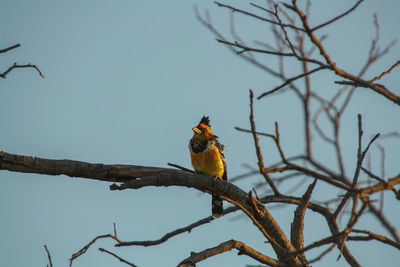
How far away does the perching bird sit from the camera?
7.67 meters

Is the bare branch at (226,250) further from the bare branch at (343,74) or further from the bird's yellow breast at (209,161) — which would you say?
the bird's yellow breast at (209,161)

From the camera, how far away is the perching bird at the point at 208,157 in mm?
7668

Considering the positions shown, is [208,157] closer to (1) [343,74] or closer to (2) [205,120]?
(2) [205,120]

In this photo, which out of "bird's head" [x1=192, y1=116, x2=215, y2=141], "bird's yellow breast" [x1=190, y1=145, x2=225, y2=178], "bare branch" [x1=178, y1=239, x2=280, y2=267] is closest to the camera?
"bare branch" [x1=178, y1=239, x2=280, y2=267]

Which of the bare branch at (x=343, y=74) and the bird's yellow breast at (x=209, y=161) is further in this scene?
the bird's yellow breast at (x=209, y=161)

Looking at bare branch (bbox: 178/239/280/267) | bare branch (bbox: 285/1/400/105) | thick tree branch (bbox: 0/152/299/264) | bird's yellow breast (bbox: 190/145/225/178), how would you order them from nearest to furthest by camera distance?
bare branch (bbox: 285/1/400/105) < bare branch (bbox: 178/239/280/267) < thick tree branch (bbox: 0/152/299/264) < bird's yellow breast (bbox: 190/145/225/178)

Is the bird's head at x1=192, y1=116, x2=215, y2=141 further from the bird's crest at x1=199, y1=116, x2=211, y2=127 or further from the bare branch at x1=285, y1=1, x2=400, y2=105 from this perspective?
the bare branch at x1=285, y1=1, x2=400, y2=105

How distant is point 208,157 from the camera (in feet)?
25.1

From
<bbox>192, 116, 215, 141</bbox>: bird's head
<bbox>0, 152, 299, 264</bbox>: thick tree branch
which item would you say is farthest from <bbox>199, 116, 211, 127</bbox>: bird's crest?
<bbox>0, 152, 299, 264</bbox>: thick tree branch

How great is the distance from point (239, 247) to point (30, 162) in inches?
78.3

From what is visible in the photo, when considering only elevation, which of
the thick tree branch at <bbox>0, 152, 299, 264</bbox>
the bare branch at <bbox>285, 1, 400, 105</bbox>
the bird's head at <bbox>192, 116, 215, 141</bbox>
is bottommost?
the thick tree branch at <bbox>0, 152, 299, 264</bbox>

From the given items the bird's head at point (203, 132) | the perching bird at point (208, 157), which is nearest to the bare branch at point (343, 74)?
the perching bird at point (208, 157)

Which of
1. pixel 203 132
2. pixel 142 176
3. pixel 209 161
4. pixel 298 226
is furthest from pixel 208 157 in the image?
pixel 142 176

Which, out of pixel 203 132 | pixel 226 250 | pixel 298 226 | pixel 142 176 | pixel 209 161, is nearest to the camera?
pixel 226 250
